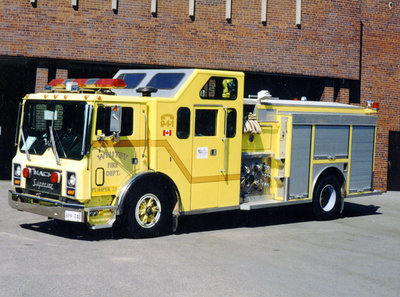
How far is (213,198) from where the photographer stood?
11602 mm

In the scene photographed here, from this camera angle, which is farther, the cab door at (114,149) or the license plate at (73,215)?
the cab door at (114,149)

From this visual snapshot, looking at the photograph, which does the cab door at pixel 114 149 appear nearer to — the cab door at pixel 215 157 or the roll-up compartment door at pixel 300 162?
the cab door at pixel 215 157

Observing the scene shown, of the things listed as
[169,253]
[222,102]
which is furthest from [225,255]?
[222,102]

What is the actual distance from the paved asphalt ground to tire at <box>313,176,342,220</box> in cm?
43

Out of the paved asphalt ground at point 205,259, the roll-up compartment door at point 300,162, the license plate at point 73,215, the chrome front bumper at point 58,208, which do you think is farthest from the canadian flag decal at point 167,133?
the roll-up compartment door at point 300,162

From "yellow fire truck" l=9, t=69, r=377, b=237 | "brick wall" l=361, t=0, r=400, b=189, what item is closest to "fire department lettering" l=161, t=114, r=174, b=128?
"yellow fire truck" l=9, t=69, r=377, b=237

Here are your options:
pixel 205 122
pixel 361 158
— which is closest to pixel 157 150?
pixel 205 122

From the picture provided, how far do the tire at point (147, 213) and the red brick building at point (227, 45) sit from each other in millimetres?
7097

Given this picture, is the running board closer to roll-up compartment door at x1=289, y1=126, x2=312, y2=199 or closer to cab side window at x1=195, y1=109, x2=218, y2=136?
roll-up compartment door at x1=289, y1=126, x2=312, y2=199

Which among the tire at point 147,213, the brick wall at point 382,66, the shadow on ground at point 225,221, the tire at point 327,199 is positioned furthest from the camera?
the brick wall at point 382,66

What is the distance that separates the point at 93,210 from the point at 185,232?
7.14 ft

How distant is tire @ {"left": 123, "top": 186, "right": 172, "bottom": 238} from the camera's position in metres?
10.4

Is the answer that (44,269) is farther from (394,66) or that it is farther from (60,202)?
(394,66)

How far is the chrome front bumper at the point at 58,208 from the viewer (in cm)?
990
